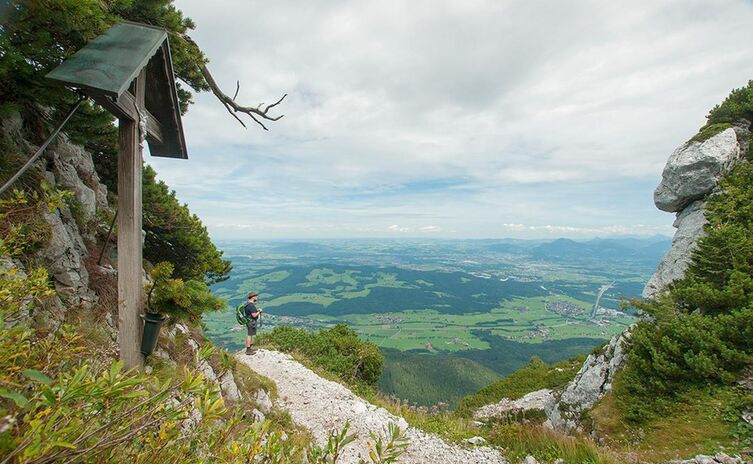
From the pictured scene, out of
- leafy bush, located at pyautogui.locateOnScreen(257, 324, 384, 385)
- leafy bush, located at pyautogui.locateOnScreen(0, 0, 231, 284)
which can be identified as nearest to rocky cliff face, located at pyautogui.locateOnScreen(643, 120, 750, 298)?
leafy bush, located at pyautogui.locateOnScreen(257, 324, 384, 385)

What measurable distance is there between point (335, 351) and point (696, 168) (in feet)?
64.1

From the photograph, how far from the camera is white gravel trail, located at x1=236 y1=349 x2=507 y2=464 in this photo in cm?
727

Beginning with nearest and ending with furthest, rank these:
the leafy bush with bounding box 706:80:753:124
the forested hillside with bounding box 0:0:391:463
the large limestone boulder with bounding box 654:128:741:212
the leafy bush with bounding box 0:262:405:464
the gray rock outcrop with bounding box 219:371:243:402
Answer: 1. the leafy bush with bounding box 0:262:405:464
2. the forested hillside with bounding box 0:0:391:463
3. the gray rock outcrop with bounding box 219:371:243:402
4. the large limestone boulder with bounding box 654:128:741:212
5. the leafy bush with bounding box 706:80:753:124

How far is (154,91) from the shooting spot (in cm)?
434

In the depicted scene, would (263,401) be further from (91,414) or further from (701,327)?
(701,327)

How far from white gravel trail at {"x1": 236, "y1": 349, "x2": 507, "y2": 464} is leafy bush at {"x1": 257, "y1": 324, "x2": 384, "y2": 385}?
115 inches

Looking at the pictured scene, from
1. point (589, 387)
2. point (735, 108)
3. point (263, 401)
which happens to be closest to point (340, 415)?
point (263, 401)

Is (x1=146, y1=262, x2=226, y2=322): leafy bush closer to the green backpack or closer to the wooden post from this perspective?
the wooden post

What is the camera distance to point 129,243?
11.3ft

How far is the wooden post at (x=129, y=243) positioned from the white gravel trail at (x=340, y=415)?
3355mm

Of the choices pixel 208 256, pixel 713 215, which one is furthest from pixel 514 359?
pixel 208 256

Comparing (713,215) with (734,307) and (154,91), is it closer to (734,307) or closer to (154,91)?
(734,307)

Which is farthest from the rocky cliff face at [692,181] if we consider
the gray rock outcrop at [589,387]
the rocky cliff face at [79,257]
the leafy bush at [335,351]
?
the rocky cliff face at [79,257]

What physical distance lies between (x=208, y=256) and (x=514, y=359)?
100860 millimetres
